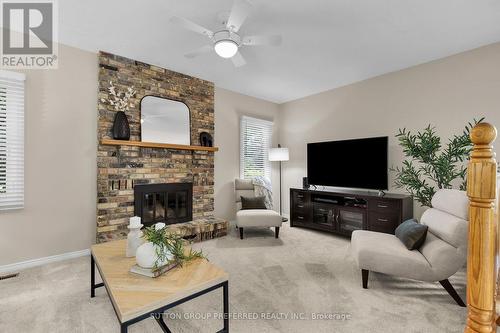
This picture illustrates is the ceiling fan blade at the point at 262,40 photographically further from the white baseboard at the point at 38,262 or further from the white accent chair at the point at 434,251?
the white baseboard at the point at 38,262

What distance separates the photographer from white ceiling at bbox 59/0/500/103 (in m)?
2.26

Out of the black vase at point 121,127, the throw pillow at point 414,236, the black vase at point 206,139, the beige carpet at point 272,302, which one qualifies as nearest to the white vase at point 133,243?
the beige carpet at point 272,302

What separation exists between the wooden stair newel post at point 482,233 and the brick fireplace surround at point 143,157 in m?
3.26

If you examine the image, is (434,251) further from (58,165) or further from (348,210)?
(58,165)

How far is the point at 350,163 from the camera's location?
13.1 ft

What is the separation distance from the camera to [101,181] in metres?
3.17

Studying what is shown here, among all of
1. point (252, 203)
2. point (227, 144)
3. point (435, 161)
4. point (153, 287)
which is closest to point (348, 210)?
point (435, 161)

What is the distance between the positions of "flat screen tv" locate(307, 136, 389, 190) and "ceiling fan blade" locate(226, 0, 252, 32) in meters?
2.76

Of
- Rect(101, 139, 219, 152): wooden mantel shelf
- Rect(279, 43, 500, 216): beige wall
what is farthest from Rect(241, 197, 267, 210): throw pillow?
Rect(279, 43, 500, 216): beige wall

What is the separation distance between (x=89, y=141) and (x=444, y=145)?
16.1ft

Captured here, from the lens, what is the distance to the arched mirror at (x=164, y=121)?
3.58m

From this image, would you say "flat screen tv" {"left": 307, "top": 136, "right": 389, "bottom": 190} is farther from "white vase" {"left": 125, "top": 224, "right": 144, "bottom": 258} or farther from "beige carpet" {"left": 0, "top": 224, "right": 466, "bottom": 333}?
"white vase" {"left": 125, "top": 224, "right": 144, "bottom": 258}

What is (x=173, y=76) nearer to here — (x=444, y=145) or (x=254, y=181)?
(x=254, y=181)

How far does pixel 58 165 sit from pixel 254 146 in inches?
131
